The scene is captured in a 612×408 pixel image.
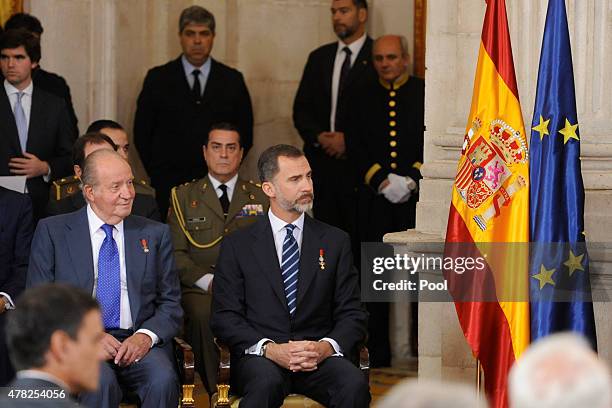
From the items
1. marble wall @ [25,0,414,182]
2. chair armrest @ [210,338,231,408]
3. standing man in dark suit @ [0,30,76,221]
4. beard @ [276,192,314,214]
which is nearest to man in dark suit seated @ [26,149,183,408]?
chair armrest @ [210,338,231,408]

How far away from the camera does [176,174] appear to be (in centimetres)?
798

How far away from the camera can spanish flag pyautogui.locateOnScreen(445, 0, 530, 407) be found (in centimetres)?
521

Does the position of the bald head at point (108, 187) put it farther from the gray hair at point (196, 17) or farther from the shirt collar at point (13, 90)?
the gray hair at point (196, 17)

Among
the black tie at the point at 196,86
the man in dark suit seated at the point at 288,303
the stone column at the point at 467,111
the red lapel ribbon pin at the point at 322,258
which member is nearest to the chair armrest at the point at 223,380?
the man in dark suit seated at the point at 288,303

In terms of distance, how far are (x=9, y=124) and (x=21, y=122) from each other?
76mm

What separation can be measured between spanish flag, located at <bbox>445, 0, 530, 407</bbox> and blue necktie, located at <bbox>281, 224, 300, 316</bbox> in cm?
65

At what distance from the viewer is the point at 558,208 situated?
513 cm

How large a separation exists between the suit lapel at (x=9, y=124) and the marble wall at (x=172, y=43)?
0.98 metres

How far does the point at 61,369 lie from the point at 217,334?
2311mm

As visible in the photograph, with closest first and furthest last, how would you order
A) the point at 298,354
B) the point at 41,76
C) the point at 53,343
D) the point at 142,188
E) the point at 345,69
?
the point at 53,343
the point at 298,354
the point at 142,188
the point at 41,76
the point at 345,69

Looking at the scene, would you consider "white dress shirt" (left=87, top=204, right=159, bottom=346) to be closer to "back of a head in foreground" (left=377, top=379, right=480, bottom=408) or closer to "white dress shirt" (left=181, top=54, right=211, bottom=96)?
"white dress shirt" (left=181, top=54, right=211, bottom=96)

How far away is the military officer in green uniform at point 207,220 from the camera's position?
5973 mm

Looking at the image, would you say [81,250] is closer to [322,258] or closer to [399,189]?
[322,258]

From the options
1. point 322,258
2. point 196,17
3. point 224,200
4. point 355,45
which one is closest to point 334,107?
point 355,45
